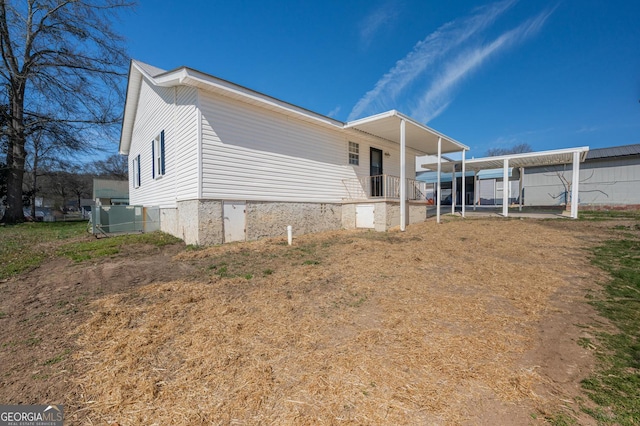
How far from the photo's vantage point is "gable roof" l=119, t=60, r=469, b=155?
707 cm

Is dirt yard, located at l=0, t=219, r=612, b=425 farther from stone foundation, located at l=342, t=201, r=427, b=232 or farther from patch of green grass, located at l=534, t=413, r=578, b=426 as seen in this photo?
stone foundation, located at l=342, t=201, r=427, b=232

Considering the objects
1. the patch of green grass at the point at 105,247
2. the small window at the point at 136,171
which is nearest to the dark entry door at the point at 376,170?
the patch of green grass at the point at 105,247

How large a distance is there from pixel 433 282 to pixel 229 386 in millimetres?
3450

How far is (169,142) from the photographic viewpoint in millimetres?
8797

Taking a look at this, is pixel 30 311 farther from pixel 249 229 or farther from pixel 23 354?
pixel 249 229

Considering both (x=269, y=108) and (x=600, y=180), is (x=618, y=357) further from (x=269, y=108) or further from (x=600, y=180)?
(x=600, y=180)

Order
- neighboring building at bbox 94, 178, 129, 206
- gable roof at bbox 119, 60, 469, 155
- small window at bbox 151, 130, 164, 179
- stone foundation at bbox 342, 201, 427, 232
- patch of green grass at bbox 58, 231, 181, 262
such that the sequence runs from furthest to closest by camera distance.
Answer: neighboring building at bbox 94, 178, 129, 206 < stone foundation at bbox 342, 201, 427, 232 < small window at bbox 151, 130, 164, 179 < gable roof at bbox 119, 60, 469, 155 < patch of green grass at bbox 58, 231, 181, 262

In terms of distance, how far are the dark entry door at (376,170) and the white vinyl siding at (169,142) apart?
7.85 m

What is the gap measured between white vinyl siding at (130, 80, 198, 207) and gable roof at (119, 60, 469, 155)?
0.49 metres

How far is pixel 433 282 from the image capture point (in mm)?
4316

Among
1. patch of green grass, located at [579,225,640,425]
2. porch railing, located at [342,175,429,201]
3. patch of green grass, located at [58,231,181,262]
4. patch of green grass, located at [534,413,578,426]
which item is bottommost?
patch of green grass, located at [534,413,578,426]

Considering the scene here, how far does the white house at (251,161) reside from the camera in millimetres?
7273

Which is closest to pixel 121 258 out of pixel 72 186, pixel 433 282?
pixel 433 282

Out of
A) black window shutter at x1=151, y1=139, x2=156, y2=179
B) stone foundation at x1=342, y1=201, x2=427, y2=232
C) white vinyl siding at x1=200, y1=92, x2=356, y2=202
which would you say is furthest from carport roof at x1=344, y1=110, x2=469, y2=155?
black window shutter at x1=151, y1=139, x2=156, y2=179
